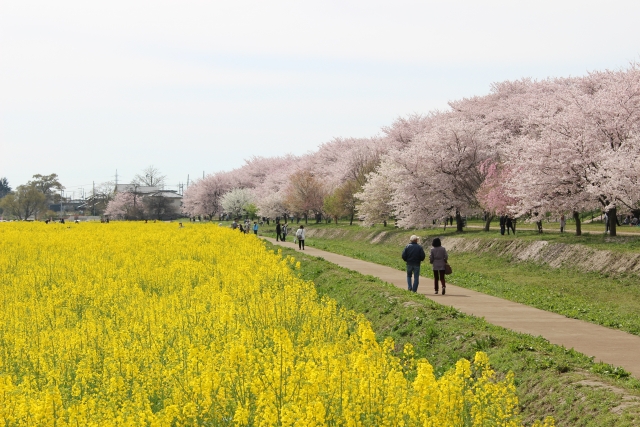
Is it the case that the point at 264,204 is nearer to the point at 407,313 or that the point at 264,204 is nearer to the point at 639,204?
the point at 639,204

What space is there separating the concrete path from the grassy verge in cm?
60

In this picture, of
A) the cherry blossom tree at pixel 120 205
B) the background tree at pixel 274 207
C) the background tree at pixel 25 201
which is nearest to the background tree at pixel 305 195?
the background tree at pixel 274 207

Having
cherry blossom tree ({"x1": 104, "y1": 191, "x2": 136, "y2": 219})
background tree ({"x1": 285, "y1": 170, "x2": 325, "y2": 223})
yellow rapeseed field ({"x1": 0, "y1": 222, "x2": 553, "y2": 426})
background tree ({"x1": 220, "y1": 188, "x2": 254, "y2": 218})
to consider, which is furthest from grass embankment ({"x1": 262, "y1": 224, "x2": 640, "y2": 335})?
cherry blossom tree ({"x1": 104, "y1": 191, "x2": 136, "y2": 219})

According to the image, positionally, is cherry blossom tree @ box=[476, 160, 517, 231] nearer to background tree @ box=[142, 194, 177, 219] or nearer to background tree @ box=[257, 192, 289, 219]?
background tree @ box=[257, 192, 289, 219]

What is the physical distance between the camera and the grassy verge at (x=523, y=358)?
8461 mm

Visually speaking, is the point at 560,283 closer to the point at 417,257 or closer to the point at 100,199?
the point at 417,257

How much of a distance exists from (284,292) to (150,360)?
547 cm

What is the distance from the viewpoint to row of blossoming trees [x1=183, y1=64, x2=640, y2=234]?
29.9 metres

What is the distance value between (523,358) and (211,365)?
4954 millimetres

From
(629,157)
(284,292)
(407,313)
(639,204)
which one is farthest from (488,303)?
(639,204)

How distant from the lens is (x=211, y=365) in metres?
7.73

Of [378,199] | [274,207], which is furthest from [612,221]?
[274,207]

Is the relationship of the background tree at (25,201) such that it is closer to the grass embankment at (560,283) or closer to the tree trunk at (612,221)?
the grass embankment at (560,283)

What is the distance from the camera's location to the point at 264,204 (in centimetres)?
9475
